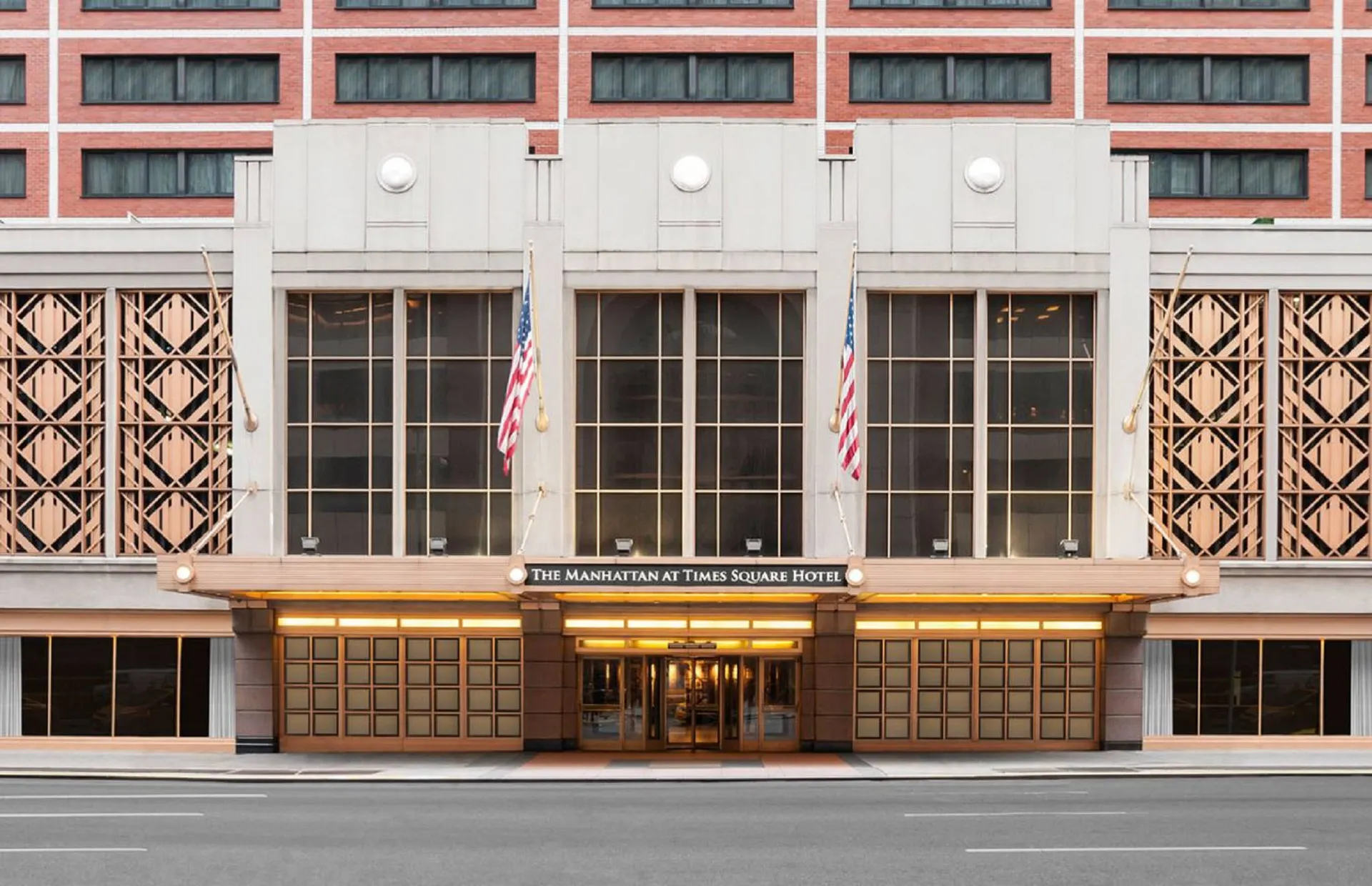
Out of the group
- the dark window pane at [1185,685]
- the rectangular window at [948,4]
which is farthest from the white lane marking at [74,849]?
the rectangular window at [948,4]

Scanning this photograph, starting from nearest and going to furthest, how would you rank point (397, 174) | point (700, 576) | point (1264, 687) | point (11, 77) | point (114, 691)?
point (700, 576) < point (397, 174) < point (114, 691) < point (1264, 687) < point (11, 77)

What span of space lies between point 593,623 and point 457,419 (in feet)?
17.8

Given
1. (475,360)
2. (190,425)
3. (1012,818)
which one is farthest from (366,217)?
(1012,818)

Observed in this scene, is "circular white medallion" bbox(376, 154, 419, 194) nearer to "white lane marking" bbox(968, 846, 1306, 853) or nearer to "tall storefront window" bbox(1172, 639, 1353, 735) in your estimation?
"tall storefront window" bbox(1172, 639, 1353, 735)

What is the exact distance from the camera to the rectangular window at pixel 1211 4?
48.6 meters

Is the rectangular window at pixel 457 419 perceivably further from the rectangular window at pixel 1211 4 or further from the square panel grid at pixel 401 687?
the rectangular window at pixel 1211 4

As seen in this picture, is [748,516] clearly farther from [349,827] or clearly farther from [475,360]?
[349,827]

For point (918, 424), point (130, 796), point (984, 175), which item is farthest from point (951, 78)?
point (130, 796)

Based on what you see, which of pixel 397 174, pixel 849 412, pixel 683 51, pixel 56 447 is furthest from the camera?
pixel 683 51

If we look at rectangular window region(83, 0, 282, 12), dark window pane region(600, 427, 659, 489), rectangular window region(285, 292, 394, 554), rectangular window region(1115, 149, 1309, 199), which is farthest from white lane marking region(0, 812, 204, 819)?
rectangular window region(1115, 149, 1309, 199)

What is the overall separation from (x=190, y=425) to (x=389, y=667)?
22.9 feet

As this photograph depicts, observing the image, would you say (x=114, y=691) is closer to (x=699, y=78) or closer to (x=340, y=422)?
(x=340, y=422)

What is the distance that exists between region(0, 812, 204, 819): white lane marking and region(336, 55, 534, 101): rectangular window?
31.3 metres

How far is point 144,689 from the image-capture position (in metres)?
34.0
